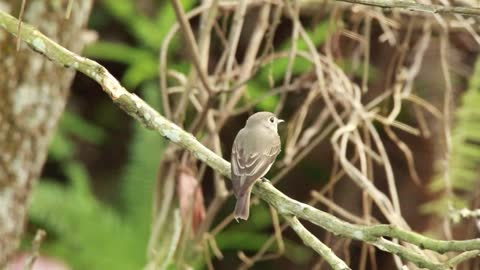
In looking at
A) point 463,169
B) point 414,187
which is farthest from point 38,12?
point 414,187

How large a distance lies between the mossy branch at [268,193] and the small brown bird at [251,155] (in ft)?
0.11

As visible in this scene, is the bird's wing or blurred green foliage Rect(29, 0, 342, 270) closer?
the bird's wing

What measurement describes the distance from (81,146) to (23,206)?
3.93 meters

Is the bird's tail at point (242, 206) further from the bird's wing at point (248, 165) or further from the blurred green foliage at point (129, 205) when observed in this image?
the blurred green foliage at point (129, 205)

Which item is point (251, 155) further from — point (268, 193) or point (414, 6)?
point (414, 6)

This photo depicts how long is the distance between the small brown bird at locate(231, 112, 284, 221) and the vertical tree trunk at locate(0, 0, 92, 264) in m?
0.96

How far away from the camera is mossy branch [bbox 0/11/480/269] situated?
6.91ft

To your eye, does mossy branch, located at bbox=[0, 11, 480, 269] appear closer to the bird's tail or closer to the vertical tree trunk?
the bird's tail

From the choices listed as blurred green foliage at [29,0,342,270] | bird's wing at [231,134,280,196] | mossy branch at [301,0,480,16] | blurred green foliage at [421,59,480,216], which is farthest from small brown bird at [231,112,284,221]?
blurred green foliage at [29,0,342,270]

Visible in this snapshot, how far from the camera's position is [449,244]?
6.64 ft

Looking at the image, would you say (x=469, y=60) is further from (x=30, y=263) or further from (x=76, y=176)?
(x=30, y=263)

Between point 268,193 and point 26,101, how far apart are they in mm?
1350

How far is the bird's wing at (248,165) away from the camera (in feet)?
7.81

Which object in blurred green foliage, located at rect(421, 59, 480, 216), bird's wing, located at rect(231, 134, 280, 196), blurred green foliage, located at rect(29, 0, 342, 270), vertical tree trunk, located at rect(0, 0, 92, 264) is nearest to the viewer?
bird's wing, located at rect(231, 134, 280, 196)
